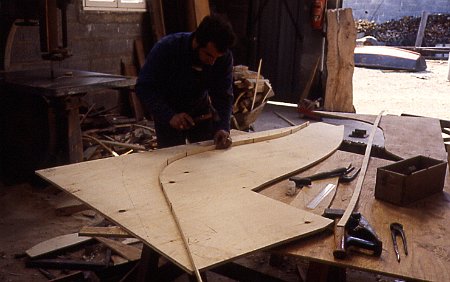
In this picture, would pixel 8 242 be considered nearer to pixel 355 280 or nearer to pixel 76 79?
pixel 76 79

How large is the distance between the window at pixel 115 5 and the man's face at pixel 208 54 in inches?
137

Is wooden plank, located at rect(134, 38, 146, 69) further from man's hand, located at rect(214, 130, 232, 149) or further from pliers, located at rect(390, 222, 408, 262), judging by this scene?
pliers, located at rect(390, 222, 408, 262)

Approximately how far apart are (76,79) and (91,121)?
1536 mm

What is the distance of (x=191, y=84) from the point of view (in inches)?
129

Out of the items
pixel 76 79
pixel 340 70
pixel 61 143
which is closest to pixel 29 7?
pixel 76 79

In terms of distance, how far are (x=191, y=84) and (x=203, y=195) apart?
1371mm

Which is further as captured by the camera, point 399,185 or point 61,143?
point 61,143

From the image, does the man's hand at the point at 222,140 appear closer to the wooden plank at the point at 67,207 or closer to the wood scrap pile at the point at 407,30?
the wooden plank at the point at 67,207

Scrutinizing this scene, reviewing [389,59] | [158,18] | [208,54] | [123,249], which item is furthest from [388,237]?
[389,59]

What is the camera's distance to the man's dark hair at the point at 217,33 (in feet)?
9.21

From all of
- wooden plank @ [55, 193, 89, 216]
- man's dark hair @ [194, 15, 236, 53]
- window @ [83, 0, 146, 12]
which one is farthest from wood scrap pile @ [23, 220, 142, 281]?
window @ [83, 0, 146, 12]

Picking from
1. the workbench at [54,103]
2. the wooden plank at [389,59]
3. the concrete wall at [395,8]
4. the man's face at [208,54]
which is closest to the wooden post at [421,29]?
the concrete wall at [395,8]

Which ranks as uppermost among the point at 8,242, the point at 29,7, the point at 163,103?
the point at 29,7

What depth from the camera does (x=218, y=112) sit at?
333cm
